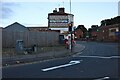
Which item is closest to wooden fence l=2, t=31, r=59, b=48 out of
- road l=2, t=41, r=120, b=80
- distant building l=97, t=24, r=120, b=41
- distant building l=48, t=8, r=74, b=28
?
road l=2, t=41, r=120, b=80

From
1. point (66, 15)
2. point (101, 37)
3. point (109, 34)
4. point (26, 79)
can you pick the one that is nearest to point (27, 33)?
point (26, 79)

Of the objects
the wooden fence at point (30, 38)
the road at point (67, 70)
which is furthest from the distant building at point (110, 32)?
the road at point (67, 70)

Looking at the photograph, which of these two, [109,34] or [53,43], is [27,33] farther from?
[109,34]

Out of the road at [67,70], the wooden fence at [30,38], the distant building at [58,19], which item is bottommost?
the road at [67,70]

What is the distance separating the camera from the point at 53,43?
164ft

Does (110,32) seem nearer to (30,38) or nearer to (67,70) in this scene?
(30,38)

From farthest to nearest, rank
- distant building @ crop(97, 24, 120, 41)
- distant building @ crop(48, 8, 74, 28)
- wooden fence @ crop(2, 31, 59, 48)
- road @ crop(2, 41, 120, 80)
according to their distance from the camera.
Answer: distant building @ crop(97, 24, 120, 41) → distant building @ crop(48, 8, 74, 28) → wooden fence @ crop(2, 31, 59, 48) → road @ crop(2, 41, 120, 80)

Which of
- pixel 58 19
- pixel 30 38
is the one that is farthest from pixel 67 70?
pixel 58 19

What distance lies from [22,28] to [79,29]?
10584 centimetres

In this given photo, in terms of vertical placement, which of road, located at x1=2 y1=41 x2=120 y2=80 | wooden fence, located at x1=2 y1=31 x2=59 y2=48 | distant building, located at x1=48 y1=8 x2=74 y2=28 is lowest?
road, located at x1=2 y1=41 x2=120 y2=80

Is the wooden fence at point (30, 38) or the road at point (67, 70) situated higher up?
the wooden fence at point (30, 38)

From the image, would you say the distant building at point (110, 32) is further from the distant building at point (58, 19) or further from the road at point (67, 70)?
the road at point (67, 70)

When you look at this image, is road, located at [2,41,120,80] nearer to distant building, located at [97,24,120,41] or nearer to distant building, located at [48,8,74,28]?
distant building, located at [48,8,74,28]

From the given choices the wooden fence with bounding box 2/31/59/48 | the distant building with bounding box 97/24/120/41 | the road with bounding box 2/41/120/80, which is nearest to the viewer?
the road with bounding box 2/41/120/80
